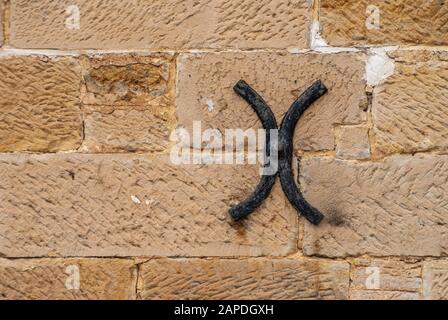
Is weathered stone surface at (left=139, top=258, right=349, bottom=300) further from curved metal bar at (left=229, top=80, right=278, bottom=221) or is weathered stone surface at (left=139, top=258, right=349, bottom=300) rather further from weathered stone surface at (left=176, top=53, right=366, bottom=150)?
weathered stone surface at (left=176, top=53, right=366, bottom=150)

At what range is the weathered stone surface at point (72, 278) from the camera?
7.94 ft

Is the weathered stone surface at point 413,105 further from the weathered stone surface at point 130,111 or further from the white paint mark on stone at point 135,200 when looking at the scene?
the white paint mark on stone at point 135,200

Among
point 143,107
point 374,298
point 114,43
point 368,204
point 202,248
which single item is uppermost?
point 114,43

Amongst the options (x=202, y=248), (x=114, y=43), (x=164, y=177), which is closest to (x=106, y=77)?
(x=114, y=43)

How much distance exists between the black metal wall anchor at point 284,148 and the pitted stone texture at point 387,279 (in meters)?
0.26

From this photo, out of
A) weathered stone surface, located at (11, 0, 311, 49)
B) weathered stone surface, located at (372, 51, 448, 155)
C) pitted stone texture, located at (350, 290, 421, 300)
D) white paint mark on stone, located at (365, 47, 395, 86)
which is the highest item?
weathered stone surface, located at (11, 0, 311, 49)

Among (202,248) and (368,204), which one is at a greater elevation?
(368,204)

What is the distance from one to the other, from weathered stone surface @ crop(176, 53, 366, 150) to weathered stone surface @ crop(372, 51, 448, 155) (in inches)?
3.7

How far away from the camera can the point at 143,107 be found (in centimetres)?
242

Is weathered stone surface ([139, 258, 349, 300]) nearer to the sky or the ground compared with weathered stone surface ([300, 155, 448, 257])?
nearer to the ground

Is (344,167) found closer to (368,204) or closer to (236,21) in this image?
(368,204)

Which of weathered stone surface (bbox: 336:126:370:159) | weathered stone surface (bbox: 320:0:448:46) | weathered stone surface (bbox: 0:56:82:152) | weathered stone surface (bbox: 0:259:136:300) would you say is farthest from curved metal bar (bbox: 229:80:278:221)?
weathered stone surface (bbox: 0:56:82:152)

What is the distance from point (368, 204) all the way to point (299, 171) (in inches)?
11.4

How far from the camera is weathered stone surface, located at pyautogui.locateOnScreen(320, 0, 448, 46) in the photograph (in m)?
2.37
